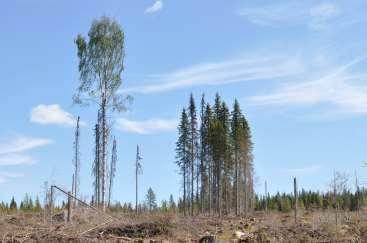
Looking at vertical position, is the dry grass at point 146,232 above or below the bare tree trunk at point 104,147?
below

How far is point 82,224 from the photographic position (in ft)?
73.6

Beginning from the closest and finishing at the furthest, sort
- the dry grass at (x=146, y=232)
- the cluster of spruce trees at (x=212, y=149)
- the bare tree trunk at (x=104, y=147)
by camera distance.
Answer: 1. the dry grass at (x=146, y=232)
2. the bare tree trunk at (x=104, y=147)
3. the cluster of spruce trees at (x=212, y=149)

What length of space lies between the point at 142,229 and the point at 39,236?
14.0 ft

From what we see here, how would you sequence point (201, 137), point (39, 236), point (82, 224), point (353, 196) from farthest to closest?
point (353, 196) < point (201, 137) < point (82, 224) < point (39, 236)

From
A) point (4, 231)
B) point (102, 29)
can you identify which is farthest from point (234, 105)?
point (4, 231)

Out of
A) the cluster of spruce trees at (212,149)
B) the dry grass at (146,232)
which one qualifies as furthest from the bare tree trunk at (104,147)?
the cluster of spruce trees at (212,149)

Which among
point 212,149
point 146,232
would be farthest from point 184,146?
point 146,232

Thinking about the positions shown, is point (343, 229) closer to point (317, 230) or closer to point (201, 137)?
point (317, 230)

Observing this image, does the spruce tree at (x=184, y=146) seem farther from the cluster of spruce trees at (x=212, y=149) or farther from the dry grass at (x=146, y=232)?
the dry grass at (x=146, y=232)

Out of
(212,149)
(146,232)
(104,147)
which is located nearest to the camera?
(146,232)

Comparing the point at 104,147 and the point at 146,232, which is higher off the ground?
the point at 104,147

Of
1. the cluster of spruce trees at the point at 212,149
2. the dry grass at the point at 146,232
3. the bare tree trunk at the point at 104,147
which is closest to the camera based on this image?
the dry grass at the point at 146,232

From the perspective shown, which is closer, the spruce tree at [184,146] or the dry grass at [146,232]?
the dry grass at [146,232]

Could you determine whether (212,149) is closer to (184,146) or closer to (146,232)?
(184,146)
